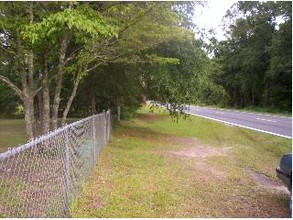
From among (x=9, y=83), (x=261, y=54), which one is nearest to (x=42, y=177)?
(x=9, y=83)

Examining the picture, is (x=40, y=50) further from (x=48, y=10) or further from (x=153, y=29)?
(x=153, y=29)

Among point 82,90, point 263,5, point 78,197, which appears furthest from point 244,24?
point 78,197

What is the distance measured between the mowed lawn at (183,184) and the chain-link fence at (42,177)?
1.67 feet

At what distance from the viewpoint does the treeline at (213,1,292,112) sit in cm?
4509

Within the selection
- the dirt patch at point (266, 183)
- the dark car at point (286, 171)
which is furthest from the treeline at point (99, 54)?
the dirt patch at point (266, 183)

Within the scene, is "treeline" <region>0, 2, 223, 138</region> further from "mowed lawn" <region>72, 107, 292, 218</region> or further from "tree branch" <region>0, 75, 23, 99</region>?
"mowed lawn" <region>72, 107, 292, 218</region>

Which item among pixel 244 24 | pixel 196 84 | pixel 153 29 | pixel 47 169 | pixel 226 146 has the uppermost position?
pixel 244 24

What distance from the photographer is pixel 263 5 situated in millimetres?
52562

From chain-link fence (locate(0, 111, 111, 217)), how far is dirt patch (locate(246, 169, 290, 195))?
144 inches

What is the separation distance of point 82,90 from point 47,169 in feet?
47.7

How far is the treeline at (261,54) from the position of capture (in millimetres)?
45094

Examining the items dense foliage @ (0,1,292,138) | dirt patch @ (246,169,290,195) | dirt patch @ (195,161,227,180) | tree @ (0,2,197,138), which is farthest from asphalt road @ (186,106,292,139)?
tree @ (0,2,197,138)

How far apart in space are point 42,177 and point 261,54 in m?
49.2

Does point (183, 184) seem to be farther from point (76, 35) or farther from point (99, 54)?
point (99, 54)
